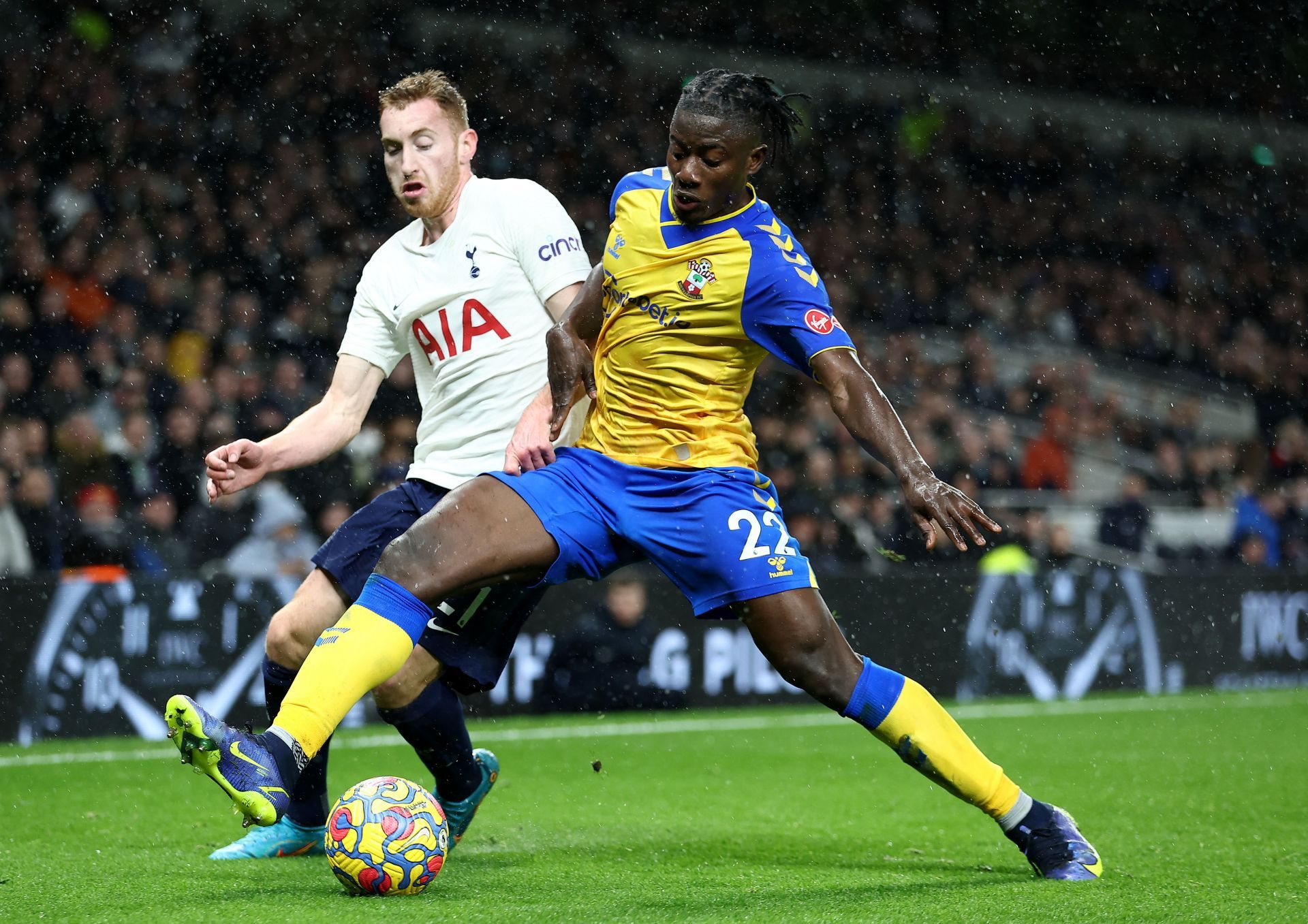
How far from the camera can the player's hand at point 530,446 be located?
4316mm

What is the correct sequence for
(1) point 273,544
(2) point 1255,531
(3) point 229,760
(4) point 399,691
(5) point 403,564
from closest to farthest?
(3) point 229,760, (5) point 403,564, (4) point 399,691, (1) point 273,544, (2) point 1255,531

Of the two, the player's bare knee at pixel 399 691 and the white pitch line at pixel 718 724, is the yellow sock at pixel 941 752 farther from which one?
the white pitch line at pixel 718 724

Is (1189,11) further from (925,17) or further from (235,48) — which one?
(235,48)

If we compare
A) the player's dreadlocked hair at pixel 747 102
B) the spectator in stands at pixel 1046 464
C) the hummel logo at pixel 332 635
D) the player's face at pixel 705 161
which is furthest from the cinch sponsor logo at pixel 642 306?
the spectator in stands at pixel 1046 464

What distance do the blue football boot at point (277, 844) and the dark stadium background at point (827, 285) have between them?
424cm

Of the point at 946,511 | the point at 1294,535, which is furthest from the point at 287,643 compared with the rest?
the point at 1294,535

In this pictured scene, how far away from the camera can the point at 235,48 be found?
1407 centimetres

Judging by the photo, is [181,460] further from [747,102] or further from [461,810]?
[747,102]

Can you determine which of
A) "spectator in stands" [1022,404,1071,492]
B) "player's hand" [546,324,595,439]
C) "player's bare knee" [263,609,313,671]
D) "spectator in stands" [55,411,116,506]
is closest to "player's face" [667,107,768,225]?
"player's hand" [546,324,595,439]

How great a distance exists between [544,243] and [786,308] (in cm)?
92

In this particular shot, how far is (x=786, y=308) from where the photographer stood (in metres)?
4.20

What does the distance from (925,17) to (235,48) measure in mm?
8692

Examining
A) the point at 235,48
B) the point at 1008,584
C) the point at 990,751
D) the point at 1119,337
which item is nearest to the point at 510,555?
the point at 990,751

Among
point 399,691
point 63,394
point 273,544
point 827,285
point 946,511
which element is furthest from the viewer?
point 827,285
